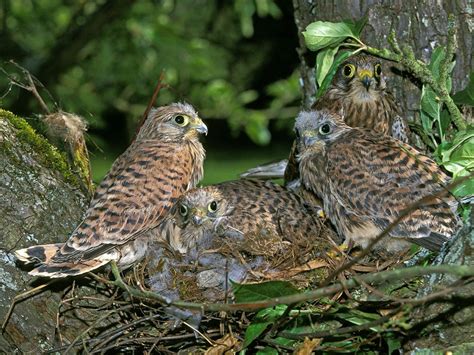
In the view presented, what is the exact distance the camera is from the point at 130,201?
504 cm

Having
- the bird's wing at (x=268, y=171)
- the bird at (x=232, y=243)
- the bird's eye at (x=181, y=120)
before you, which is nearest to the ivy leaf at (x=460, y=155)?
the bird at (x=232, y=243)

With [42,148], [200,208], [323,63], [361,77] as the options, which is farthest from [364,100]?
[42,148]

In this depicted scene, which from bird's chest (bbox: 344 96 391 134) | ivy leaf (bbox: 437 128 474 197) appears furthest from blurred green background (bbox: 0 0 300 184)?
ivy leaf (bbox: 437 128 474 197)

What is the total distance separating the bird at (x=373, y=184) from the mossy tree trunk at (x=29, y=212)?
1.22m

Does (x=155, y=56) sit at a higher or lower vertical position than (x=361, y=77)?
lower

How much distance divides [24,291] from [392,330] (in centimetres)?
168

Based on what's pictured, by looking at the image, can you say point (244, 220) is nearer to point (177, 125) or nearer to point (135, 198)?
point (135, 198)

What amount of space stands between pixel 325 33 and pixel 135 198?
4.24 ft

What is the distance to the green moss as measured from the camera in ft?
16.7

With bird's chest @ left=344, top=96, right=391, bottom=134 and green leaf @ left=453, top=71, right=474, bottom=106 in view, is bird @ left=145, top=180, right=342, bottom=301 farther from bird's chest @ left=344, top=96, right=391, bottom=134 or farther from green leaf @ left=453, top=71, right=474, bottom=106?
green leaf @ left=453, top=71, right=474, bottom=106

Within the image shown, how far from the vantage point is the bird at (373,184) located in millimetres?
4793

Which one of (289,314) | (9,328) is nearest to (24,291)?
(9,328)

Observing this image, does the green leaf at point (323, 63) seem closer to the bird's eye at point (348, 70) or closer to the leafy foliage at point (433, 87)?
the leafy foliage at point (433, 87)

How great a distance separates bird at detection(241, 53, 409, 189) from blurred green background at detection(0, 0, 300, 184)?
1705 mm
